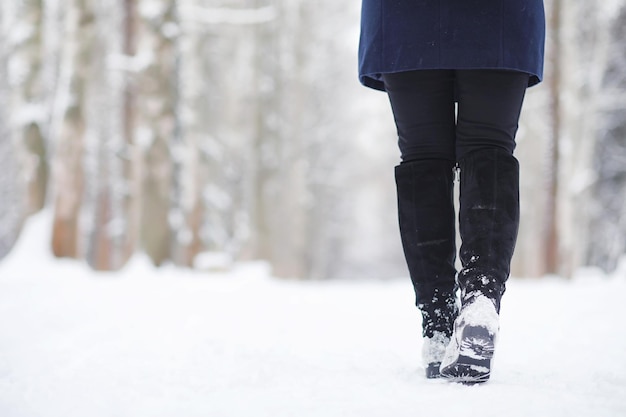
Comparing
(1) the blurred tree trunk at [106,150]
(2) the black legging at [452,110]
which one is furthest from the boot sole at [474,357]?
(1) the blurred tree trunk at [106,150]

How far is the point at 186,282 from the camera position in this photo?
550 cm

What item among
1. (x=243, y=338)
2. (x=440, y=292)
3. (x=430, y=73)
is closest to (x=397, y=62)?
(x=430, y=73)

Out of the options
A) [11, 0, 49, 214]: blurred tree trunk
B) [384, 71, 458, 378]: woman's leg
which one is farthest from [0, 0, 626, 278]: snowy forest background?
[384, 71, 458, 378]: woman's leg

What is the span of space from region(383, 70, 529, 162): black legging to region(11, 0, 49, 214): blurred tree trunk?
577 cm

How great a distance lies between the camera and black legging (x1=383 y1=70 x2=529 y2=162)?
1.81 meters

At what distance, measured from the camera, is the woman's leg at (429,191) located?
1865mm

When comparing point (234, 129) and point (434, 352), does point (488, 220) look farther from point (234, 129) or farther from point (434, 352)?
point (234, 129)

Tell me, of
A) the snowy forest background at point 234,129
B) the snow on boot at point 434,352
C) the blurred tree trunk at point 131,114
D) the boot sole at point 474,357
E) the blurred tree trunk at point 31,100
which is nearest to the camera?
the boot sole at point 474,357

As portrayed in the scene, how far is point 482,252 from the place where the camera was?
5.64 feet

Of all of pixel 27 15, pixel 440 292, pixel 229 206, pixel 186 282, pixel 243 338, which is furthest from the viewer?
pixel 229 206

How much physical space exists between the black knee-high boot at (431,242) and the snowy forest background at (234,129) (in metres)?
5.35

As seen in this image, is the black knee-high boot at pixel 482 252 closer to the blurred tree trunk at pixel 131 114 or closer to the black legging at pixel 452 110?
the black legging at pixel 452 110

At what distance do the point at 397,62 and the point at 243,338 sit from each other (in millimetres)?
1227

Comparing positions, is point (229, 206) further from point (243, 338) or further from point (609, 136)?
Answer: point (243, 338)
